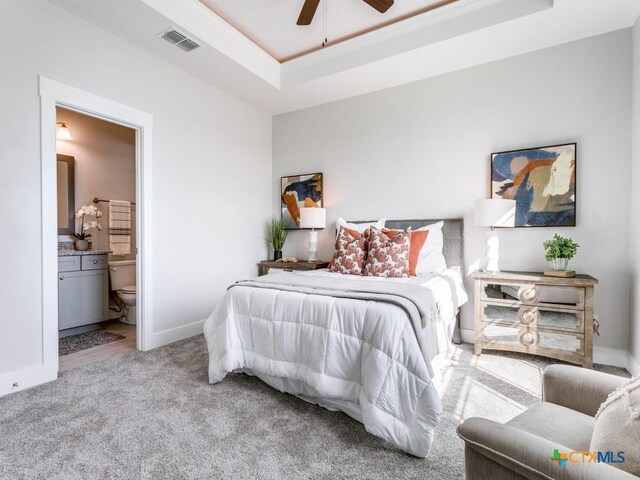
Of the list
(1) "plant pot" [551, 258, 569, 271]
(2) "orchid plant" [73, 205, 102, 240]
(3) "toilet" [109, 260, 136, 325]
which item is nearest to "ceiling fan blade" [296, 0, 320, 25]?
(1) "plant pot" [551, 258, 569, 271]

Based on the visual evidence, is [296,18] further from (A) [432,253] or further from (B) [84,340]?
(B) [84,340]

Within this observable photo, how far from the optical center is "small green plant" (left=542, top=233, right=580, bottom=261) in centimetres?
280

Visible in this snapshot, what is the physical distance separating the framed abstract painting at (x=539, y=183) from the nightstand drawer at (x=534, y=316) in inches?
32.4

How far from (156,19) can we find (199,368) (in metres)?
2.94

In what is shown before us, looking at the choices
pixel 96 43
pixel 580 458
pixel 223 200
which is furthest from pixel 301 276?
pixel 96 43

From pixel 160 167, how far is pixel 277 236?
1790mm

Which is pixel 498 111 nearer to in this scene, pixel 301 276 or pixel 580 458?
pixel 301 276

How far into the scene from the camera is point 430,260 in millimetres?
3303

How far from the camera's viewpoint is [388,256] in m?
3.08

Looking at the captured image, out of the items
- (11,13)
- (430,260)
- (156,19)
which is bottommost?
(430,260)

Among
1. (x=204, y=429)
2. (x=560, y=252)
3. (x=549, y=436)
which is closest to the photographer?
(x=549, y=436)

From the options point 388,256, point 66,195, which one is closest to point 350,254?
point 388,256

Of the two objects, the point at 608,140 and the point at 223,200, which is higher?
the point at 608,140

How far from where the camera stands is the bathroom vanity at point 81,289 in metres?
3.55
